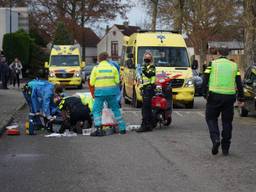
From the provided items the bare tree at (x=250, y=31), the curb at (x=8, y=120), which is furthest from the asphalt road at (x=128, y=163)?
the bare tree at (x=250, y=31)

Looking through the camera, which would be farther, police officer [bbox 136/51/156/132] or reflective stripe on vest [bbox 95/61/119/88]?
police officer [bbox 136/51/156/132]

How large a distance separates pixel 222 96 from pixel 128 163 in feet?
6.51

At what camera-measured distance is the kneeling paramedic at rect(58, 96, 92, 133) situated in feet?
45.5

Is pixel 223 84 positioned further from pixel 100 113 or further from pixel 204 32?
pixel 204 32

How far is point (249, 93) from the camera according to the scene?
17688 mm

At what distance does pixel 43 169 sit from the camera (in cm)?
953

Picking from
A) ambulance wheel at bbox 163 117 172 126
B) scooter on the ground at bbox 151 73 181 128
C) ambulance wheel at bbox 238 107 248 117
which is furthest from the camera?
ambulance wheel at bbox 238 107 248 117

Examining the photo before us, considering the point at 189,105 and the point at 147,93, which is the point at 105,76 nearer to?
the point at 147,93

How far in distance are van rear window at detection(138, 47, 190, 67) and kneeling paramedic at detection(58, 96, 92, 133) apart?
25.6 ft

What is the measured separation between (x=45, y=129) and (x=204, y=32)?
51.7m

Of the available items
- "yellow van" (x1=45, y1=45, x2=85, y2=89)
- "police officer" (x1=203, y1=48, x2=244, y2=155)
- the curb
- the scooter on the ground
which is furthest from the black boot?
"yellow van" (x1=45, y1=45, x2=85, y2=89)

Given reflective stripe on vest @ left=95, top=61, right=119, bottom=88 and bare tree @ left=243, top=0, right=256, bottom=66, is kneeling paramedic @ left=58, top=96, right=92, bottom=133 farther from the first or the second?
bare tree @ left=243, top=0, right=256, bottom=66

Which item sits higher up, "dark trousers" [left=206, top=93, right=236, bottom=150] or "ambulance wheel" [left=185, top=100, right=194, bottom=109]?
"dark trousers" [left=206, top=93, right=236, bottom=150]

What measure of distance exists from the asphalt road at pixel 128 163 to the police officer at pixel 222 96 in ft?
1.15
